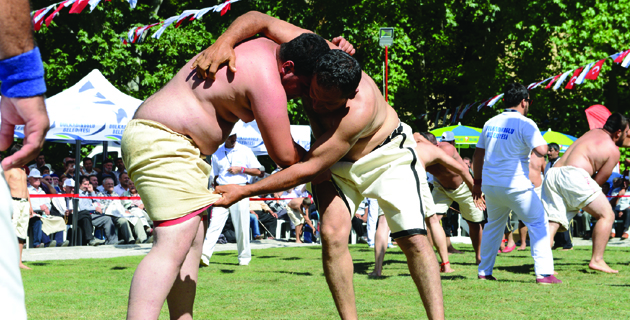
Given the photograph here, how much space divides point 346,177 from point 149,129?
1300mm

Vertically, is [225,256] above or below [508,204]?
below

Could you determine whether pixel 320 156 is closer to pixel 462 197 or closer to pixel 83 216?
pixel 462 197

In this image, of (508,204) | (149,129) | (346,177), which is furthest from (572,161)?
(149,129)

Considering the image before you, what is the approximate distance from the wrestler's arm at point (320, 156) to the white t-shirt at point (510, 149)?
11.4 ft

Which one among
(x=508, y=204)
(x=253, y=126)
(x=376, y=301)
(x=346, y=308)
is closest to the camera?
(x=346, y=308)

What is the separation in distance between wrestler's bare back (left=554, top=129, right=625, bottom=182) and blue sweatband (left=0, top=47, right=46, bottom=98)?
7257 mm

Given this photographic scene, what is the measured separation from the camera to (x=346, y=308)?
372 cm

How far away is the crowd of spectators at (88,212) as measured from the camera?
1216 cm

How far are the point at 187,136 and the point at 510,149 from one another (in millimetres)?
4321

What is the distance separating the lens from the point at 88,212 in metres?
12.7

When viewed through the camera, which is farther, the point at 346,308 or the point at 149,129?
the point at 346,308

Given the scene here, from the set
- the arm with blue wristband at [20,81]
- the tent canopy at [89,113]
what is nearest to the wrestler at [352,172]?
the arm with blue wristband at [20,81]

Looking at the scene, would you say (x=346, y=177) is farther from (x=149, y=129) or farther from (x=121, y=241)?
(x=121, y=241)

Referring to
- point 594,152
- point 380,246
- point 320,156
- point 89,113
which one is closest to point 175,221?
point 320,156
